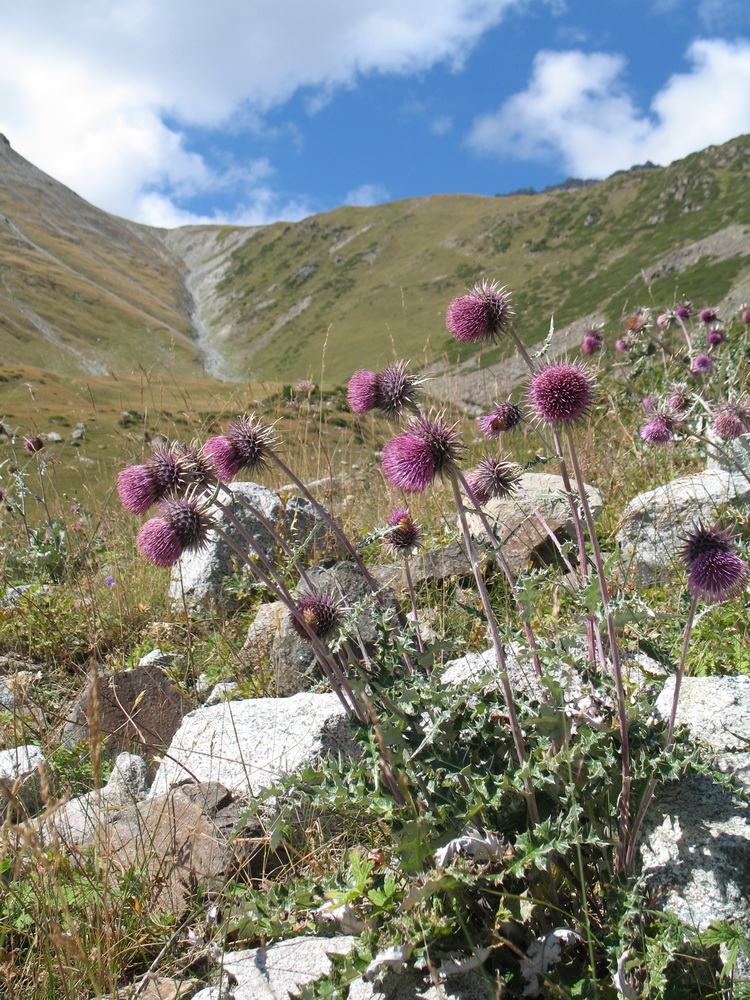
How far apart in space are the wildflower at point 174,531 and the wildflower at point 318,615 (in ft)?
1.78

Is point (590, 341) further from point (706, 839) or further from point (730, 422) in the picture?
point (706, 839)

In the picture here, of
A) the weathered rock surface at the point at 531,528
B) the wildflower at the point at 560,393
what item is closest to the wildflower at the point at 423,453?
the wildflower at the point at 560,393

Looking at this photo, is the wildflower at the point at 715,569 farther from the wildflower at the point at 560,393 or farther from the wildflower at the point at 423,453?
the wildflower at the point at 423,453

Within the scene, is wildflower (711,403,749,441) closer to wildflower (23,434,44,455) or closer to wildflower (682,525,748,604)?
wildflower (682,525,748,604)

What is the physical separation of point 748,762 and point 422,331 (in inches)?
3362

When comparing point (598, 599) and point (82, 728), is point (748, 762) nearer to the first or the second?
point (598, 599)

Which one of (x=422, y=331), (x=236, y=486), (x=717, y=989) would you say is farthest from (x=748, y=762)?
(x=422, y=331)

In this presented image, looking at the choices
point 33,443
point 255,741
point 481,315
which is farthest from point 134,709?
point 33,443

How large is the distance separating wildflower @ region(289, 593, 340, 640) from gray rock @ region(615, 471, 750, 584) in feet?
6.73

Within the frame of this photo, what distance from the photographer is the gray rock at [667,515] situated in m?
3.99

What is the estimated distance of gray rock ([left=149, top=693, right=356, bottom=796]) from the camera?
113 inches

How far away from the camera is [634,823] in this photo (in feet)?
6.63


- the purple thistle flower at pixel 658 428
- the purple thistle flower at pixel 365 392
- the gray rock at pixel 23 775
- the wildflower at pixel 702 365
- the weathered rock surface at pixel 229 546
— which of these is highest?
the wildflower at pixel 702 365

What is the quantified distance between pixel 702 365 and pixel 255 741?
5957 mm
